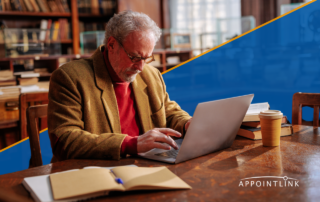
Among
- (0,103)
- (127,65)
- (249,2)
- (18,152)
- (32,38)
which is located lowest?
(18,152)

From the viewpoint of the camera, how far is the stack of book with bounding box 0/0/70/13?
4.12m

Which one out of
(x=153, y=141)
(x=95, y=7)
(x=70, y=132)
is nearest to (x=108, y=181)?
(x=153, y=141)

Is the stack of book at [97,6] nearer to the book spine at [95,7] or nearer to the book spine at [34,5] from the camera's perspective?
the book spine at [95,7]

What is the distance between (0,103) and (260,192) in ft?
8.51

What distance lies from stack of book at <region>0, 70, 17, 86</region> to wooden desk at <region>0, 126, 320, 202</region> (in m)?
2.58

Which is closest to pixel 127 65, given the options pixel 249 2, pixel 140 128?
pixel 140 128

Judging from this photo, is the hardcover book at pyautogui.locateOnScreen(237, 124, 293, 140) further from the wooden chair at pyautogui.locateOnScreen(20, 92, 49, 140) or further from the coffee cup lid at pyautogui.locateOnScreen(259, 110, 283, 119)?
the wooden chair at pyautogui.locateOnScreen(20, 92, 49, 140)

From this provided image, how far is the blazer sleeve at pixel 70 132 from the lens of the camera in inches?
43.8

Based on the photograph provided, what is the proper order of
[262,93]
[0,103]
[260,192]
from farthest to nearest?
[0,103] < [262,93] < [260,192]

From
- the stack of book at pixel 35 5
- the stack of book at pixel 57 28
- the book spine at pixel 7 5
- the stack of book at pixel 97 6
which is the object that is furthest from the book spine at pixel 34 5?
the stack of book at pixel 97 6

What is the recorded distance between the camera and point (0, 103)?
2.76 metres

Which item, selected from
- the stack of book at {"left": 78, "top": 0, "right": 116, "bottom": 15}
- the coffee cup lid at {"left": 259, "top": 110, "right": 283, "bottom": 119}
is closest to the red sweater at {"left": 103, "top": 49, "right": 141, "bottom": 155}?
the coffee cup lid at {"left": 259, "top": 110, "right": 283, "bottom": 119}

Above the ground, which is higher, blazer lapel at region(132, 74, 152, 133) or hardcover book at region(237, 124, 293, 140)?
blazer lapel at region(132, 74, 152, 133)

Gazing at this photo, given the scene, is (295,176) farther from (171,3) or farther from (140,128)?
(171,3)
